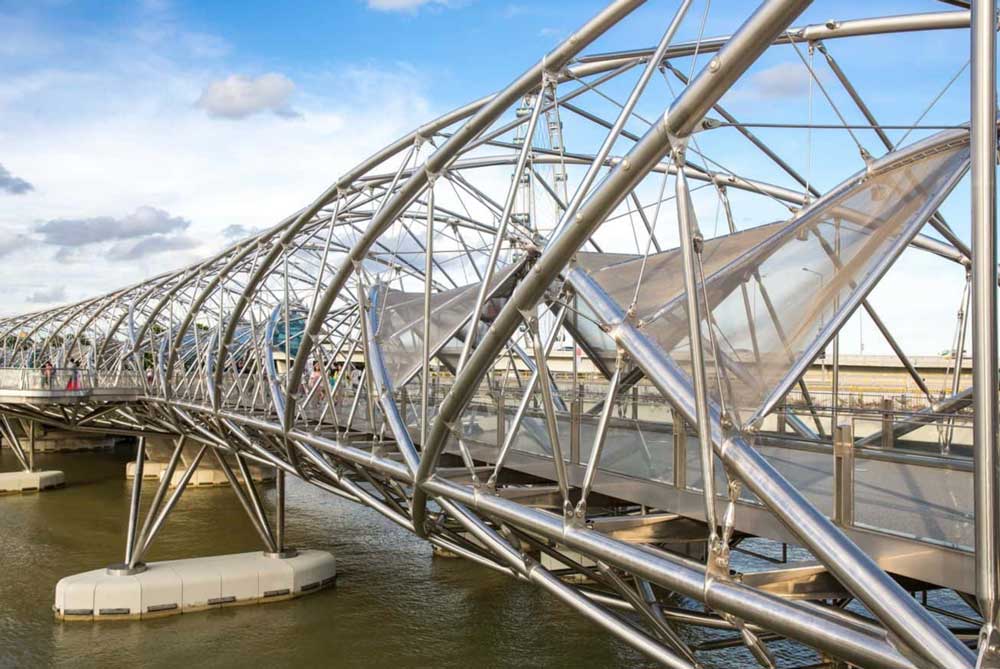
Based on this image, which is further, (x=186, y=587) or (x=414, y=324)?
(x=186, y=587)

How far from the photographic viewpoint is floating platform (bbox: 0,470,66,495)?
201 ft

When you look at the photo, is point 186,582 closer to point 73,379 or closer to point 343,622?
point 343,622

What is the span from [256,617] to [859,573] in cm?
2888

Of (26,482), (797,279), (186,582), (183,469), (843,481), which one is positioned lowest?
(186,582)

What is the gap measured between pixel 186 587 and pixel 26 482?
3466cm

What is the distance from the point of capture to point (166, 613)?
33.2 metres

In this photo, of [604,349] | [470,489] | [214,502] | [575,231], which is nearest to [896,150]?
[575,231]

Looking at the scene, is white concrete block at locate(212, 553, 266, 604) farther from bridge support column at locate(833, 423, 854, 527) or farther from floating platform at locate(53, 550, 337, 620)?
bridge support column at locate(833, 423, 854, 527)

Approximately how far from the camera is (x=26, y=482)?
62.1m

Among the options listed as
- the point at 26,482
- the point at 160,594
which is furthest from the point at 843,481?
the point at 26,482

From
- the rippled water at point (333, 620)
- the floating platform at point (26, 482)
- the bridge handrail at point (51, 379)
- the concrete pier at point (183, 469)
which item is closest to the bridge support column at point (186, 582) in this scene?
the rippled water at point (333, 620)

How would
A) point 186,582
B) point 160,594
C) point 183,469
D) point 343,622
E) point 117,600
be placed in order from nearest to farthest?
point 343,622, point 117,600, point 160,594, point 186,582, point 183,469

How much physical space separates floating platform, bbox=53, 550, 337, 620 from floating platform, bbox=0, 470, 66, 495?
30.8m

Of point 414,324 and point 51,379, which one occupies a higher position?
point 414,324
